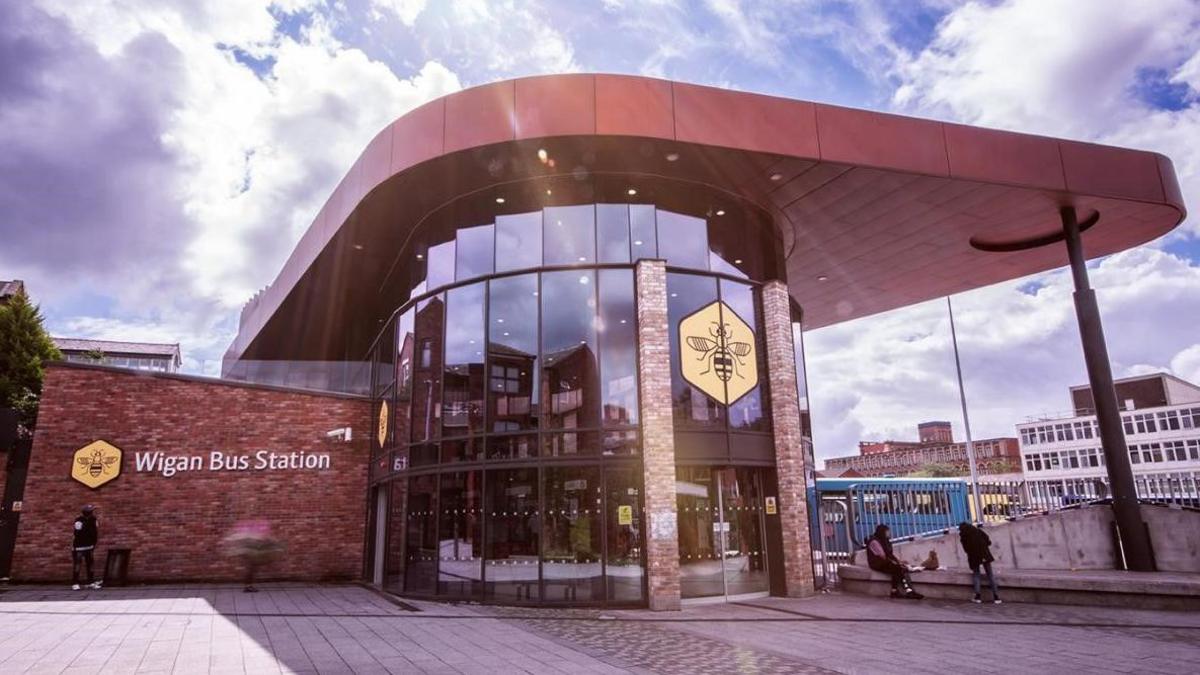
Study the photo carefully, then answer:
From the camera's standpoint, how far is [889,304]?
73.9 feet

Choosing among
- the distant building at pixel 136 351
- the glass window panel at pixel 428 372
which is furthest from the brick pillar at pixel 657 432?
the distant building at pixel 136 351

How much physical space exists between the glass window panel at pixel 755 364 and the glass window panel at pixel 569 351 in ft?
9.72

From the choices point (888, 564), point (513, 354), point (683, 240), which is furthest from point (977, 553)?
point (513, 354)

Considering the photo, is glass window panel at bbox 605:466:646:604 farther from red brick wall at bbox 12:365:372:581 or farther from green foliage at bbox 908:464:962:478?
green foliage at bbox 908:464:962:478

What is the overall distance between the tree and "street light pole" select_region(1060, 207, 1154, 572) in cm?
3910

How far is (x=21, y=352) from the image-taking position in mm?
30938

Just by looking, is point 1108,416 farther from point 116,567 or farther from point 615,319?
point 116,567

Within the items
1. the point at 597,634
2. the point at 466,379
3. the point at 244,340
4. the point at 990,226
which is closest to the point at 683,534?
the point at 597,634

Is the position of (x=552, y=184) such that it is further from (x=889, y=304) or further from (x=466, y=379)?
(x=889, y=304)

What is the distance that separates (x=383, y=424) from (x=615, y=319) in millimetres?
7308

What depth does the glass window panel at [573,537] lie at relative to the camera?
1186 cm

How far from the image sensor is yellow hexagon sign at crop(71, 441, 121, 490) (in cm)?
1511

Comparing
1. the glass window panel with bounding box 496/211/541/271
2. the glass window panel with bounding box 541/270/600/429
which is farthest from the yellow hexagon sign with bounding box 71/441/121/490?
the glass window panel with bounding box 541/270/600/429

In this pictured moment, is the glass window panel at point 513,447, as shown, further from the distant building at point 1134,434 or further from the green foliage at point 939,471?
the green foliage at point 939,471
